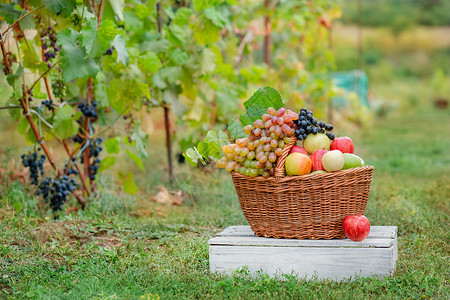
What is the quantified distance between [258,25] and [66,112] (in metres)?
3.65

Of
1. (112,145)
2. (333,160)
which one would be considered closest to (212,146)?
(333,160)

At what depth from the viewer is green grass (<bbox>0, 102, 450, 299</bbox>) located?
2484 millimetres

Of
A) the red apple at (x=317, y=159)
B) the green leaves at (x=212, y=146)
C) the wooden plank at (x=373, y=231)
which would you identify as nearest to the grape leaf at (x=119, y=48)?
the green leaves at (x=212, y=146)

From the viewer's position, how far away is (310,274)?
267 cm

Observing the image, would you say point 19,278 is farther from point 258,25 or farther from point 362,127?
point 362,127

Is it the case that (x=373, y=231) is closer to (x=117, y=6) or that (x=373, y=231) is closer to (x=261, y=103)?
(x=261, y=103)

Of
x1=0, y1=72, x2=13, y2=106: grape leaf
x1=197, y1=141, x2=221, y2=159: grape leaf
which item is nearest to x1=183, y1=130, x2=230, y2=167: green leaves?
x1=197, y1=141, x2=221, y2=159: grape leaf

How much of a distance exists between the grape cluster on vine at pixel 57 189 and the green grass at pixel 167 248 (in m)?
0.13

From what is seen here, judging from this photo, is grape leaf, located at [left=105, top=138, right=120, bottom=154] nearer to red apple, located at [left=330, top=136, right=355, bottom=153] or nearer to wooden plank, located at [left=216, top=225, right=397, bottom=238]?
wooden plank, located at [left=216, top=225, right=397, bottom=238]

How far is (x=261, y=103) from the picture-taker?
292 centimetres

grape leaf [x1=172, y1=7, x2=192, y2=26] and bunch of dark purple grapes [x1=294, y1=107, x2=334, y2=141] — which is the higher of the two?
grape leaf [x1=172, y1=7, x2=192, y2=26]

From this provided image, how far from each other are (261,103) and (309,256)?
2.71 feet

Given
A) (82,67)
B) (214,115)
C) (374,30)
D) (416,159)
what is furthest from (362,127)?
(374,30)

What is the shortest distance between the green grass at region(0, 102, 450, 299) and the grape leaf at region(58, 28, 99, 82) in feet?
3.04
